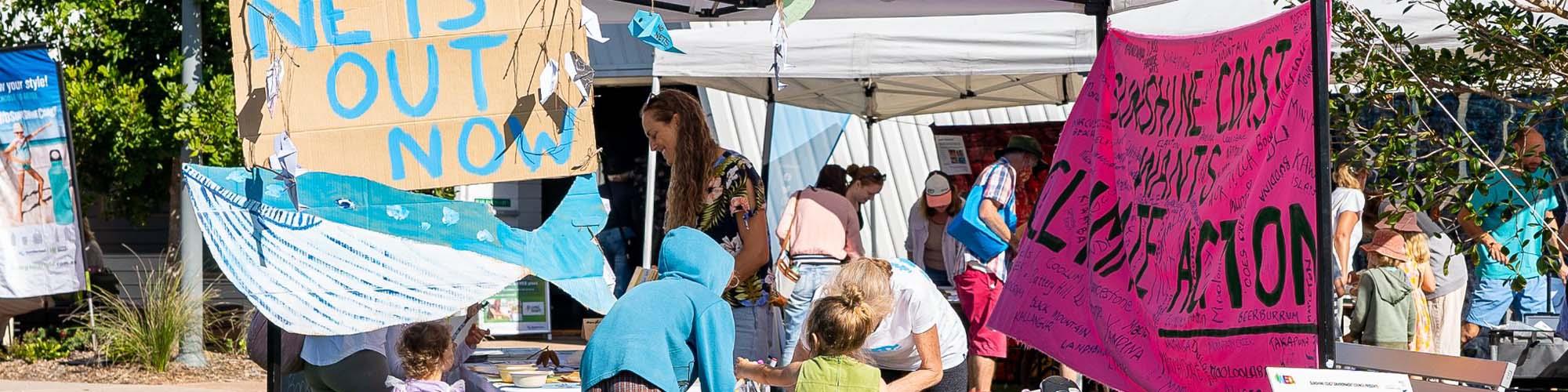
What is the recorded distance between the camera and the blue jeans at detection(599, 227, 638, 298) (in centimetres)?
1312

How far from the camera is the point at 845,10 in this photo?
7160 mm

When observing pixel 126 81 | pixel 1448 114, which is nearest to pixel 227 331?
pixel 126 81

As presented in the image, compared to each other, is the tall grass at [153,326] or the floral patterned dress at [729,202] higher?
the floral patterned dress at [729,202]

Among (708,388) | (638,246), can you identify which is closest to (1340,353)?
(708,388)

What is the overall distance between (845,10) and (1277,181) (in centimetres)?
370

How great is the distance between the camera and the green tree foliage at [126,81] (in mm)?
10477

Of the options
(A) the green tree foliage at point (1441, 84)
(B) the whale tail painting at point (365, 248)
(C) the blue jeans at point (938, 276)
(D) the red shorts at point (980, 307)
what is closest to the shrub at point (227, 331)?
(C) the blue jeans at point (938, 276)

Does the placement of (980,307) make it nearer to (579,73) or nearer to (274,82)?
(579,73)

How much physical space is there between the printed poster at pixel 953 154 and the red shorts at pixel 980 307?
134 inches

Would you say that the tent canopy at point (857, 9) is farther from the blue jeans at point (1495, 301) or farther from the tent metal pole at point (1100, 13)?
the blue jeans at point (1495, 301)

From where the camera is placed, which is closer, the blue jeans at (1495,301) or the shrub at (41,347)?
the blue jeans at (1495,301)

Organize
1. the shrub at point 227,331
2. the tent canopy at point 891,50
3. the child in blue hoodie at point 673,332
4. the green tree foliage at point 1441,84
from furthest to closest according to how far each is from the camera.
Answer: the shrub at point 227,331 < the tent canopy at point 891,50 < the child in blue hoodie at point 673,332 < the green tree foliage at point 1441,84

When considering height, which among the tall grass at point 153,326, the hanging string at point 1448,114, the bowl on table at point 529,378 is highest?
the hanging string at point 1448,114

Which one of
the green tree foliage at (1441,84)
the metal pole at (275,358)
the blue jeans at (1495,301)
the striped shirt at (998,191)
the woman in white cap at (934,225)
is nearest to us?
the green tree foliage at (1441,84)
